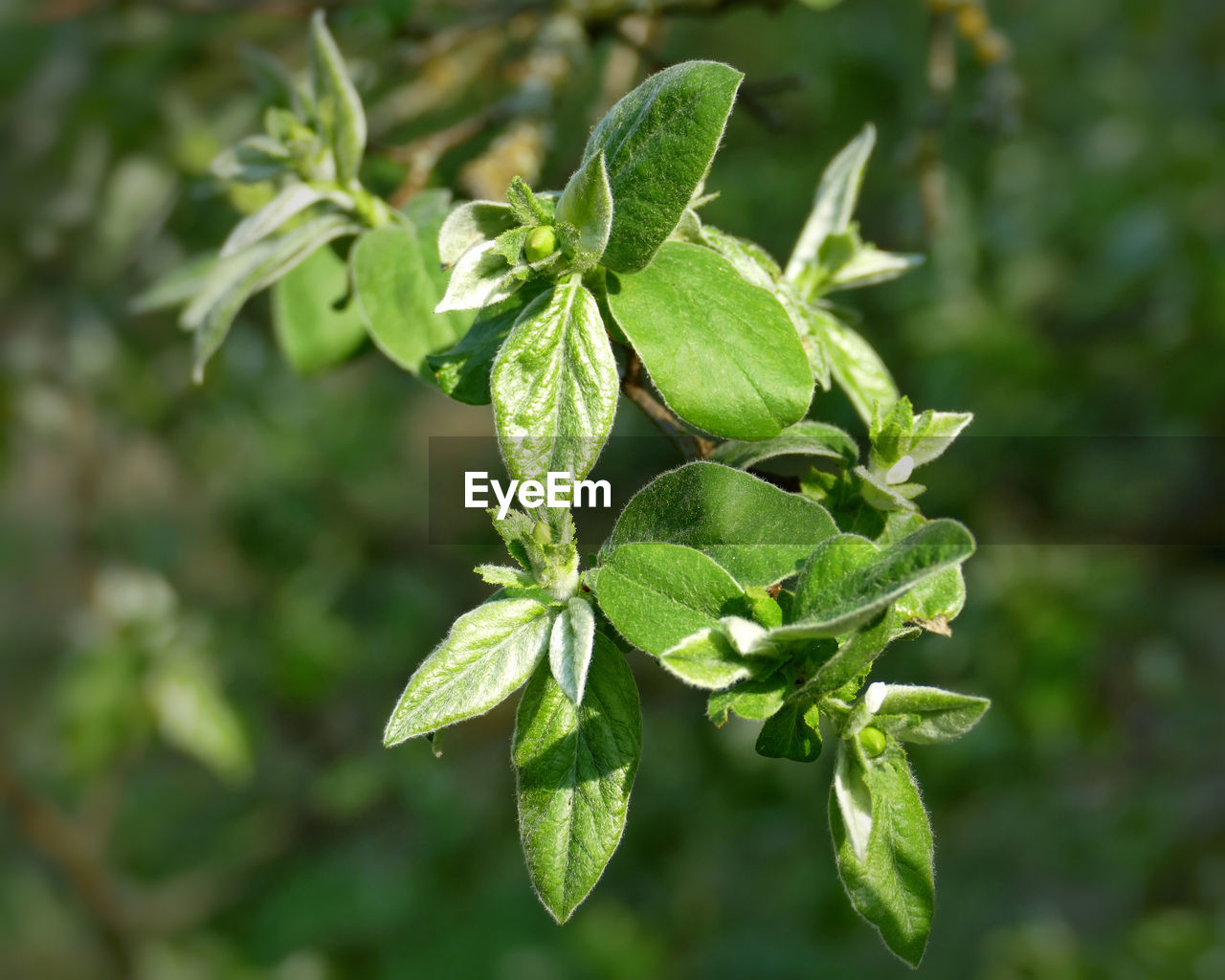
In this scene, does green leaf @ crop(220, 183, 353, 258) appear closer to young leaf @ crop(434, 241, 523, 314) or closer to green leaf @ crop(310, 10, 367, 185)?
green leaf @ crop(310, 10, 367, 185)

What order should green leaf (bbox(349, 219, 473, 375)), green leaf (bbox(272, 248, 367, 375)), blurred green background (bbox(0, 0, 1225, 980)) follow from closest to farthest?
green leaf (bbox(349, 219, 473, 375)) → green leaf (bbox(272, 248, 367, 375)) → blurred green background (bbox(0, 0, 1225, 980))

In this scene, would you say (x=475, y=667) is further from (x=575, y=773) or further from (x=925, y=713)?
(x=925, y=713)

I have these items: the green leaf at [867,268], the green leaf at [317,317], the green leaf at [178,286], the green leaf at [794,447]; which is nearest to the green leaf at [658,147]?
the green leaf at [794,447]

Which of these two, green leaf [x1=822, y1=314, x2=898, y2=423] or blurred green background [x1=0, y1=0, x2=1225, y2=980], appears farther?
blurred green background [x1=0, y1=0, x2=1225, y2=980]

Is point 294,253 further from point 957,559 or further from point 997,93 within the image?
point 997,93


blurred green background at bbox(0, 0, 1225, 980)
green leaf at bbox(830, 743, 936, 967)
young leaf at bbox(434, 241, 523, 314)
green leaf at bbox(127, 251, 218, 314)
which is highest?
young leaf at bbox(434, 241, 523, 314)

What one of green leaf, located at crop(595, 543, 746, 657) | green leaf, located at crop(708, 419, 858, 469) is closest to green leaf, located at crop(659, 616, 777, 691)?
green leaf, located at crop(595, 543, 746, 657)

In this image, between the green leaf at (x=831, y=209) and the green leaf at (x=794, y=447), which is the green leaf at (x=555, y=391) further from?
the green leaf at (x=831, y=209)

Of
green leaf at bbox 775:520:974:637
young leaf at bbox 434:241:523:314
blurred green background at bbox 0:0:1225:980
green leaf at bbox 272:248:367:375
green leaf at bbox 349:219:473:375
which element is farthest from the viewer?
blurred green background at bbox 0:0:1225:980
